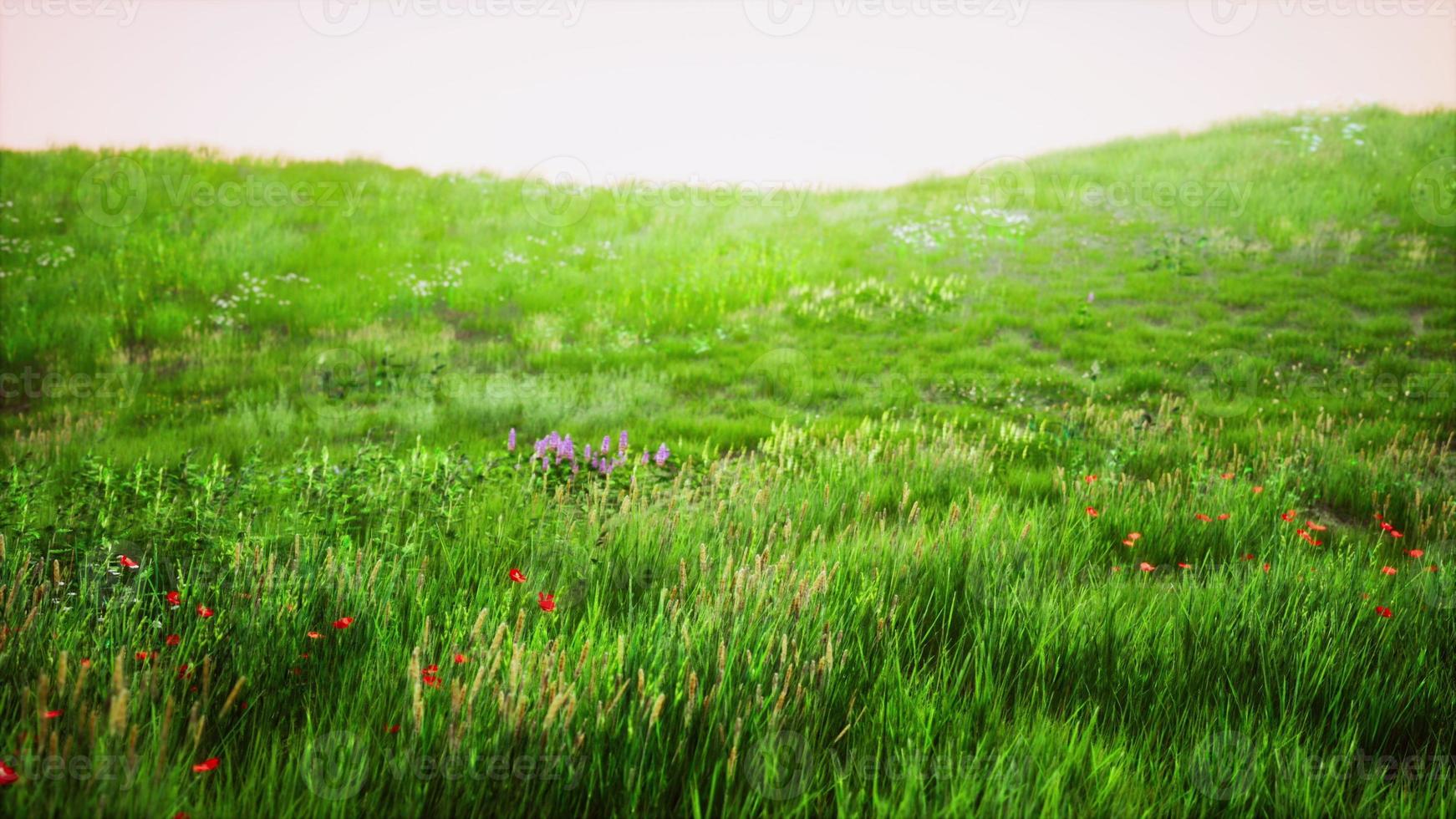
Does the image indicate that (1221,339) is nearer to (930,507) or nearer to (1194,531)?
(1194,531)

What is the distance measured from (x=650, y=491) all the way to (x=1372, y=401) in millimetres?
7044

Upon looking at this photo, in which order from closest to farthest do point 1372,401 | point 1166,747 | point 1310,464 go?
point 1166,747 < point 1310,464 < point 1372,401

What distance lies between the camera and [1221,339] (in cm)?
916

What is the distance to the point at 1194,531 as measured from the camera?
12.9ft

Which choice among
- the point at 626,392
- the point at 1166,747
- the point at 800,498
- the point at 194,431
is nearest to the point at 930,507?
the point at 800,498

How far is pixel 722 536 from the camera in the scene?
338cm

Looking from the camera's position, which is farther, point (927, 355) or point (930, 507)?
point (927, 355)

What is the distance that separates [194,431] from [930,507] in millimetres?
6156

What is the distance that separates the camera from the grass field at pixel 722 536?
178cm

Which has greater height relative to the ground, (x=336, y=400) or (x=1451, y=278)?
(x=1451, y=278)

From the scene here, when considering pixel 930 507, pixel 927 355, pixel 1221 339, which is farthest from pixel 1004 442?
pixel 1221 339

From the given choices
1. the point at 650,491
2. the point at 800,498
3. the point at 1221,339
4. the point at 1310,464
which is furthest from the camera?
the point at 1221,339

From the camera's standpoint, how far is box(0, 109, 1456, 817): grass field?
1784 mm

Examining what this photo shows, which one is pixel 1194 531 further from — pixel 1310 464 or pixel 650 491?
pixel 650 491
